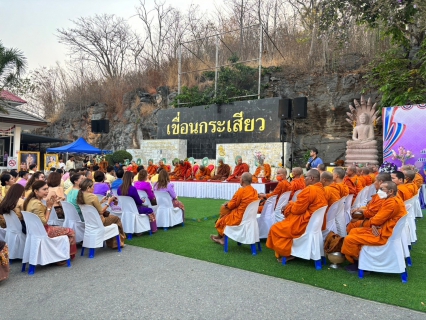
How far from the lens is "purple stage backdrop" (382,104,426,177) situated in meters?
10.7

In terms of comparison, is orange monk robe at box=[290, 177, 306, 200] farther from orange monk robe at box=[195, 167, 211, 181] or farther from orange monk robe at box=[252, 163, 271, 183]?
orange monk robe at box=[195, 167, 211, 181]

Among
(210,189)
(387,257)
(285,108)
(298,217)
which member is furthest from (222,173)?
(387,257)

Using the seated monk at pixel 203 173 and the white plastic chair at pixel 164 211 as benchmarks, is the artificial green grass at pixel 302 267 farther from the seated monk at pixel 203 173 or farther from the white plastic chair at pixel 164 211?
the seated monk at pixel 203 173

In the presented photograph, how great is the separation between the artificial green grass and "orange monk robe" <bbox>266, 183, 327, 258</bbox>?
0.27 metres

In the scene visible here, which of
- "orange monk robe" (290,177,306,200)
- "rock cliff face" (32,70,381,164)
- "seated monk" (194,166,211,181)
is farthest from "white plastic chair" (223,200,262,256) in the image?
"rock cliff face" (32,70,381,164)

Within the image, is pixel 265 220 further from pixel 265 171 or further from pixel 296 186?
pixel 265 171

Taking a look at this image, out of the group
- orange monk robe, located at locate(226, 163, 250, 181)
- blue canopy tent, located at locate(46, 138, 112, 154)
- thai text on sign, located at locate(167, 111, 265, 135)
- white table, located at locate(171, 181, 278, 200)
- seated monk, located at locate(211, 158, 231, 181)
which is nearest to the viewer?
white table, located at locate(171, 181, 278, 200)

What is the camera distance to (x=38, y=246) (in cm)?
399

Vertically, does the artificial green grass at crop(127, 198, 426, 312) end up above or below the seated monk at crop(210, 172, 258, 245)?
below

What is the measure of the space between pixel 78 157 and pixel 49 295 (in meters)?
23.4

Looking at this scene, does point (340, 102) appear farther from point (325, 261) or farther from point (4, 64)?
point (4, 64)

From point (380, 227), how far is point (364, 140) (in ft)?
33.8

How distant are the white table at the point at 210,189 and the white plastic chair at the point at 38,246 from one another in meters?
6.18

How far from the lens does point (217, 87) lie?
1816 centimetres
